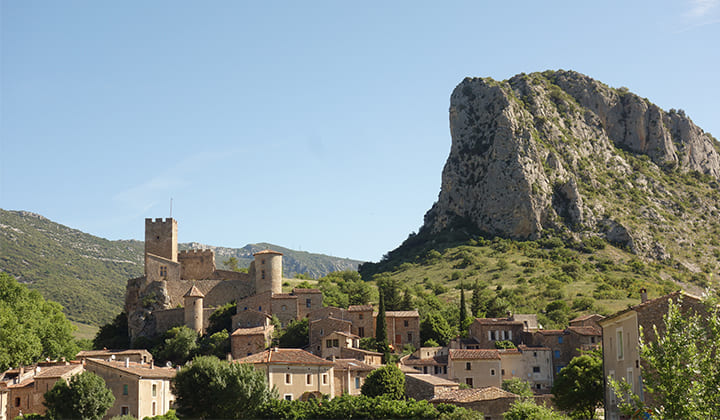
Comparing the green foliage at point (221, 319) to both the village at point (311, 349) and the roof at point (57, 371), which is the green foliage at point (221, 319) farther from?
the roof at point (57, 371)

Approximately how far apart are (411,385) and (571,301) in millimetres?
53245

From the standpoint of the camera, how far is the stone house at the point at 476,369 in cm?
7044

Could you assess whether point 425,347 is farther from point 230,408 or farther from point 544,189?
point 544,189

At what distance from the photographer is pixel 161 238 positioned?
99375 mm

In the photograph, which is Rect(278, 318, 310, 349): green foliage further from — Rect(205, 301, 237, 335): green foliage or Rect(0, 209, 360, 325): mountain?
Rect(0, 209, 360, 325): mountain

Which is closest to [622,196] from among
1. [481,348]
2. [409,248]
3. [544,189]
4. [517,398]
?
[544,189]

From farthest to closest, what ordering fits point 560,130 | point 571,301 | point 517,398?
point 560,130, point 571,301, point 517,398

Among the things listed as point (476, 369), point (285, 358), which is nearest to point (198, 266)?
point (285, 358)

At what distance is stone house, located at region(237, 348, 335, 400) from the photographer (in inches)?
2398

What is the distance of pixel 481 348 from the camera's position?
79.8 meters

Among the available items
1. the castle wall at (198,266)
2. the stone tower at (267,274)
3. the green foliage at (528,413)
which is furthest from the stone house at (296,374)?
the castle wall at (198,266)

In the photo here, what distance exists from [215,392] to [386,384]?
14430 millimetres

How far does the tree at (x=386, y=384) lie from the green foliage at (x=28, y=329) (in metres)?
32.9

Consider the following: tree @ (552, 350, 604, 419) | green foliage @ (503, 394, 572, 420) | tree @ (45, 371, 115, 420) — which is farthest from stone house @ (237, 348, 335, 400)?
green foliage @ (503, 394, 572, 420)
